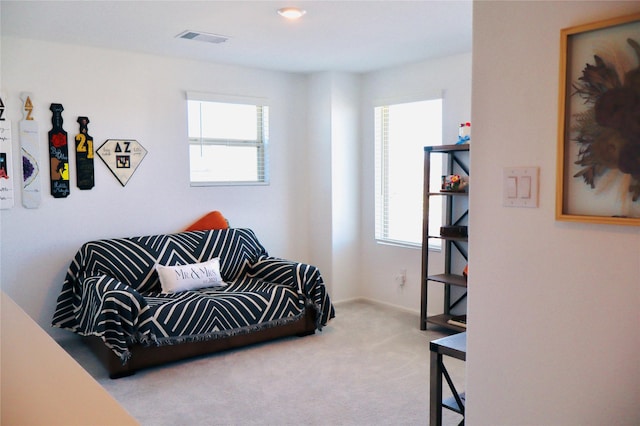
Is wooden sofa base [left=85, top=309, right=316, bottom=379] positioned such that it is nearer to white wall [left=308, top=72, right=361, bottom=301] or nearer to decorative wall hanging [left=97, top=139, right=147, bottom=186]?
white wall [left=308, top=72, right=361, bottom=301]

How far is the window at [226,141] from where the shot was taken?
4.92 meters

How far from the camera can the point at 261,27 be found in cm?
371

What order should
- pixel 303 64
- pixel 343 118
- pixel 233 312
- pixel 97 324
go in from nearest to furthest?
pixel 97 324
pixel 233 312
pixel 303 64
pixel 343 118

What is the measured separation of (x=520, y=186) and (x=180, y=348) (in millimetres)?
2826

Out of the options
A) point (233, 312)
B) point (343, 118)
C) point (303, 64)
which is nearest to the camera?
point (233, 312)

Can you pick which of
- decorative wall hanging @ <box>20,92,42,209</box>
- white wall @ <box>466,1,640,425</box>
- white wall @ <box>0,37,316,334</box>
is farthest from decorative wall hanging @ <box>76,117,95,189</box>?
white wall @ <box>466,1,640,425</box>

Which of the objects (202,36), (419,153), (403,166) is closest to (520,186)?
(202,36)

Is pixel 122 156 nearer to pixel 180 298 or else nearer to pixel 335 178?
pixel 180 298

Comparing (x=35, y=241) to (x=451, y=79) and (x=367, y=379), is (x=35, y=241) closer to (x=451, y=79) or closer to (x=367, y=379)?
(x=367, y=379)

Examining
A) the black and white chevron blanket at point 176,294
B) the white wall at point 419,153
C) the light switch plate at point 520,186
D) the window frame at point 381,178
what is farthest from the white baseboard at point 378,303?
the light switch plate at point 520,186

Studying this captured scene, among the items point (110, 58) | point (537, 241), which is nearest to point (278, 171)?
point (110, 58)

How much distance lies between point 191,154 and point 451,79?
2375 millimetres

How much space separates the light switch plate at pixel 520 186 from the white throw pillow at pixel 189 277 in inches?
118

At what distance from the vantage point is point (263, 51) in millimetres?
4426
